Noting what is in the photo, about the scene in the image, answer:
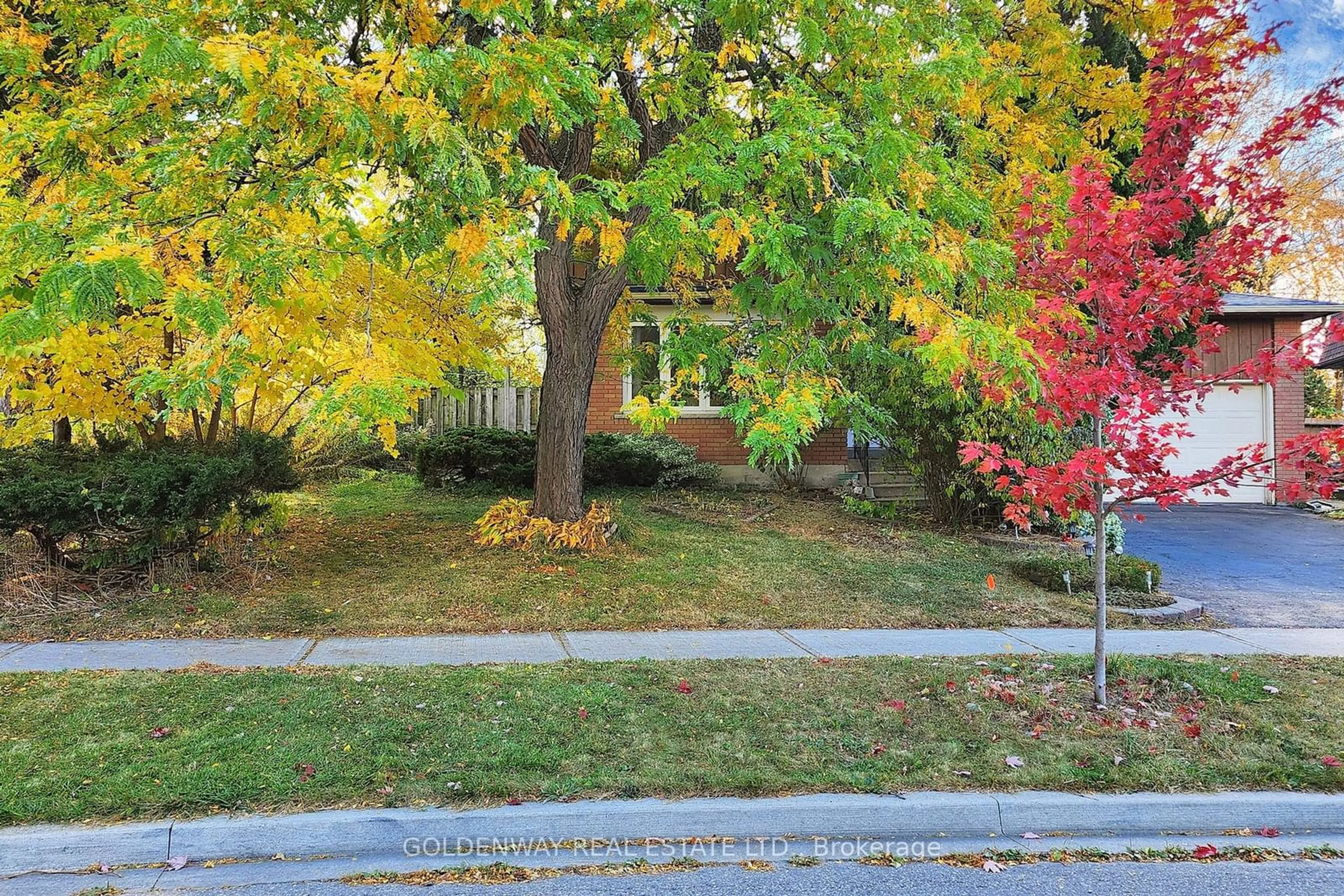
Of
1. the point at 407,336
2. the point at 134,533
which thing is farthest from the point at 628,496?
the point at 134,533

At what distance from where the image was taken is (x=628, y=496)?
12.9m

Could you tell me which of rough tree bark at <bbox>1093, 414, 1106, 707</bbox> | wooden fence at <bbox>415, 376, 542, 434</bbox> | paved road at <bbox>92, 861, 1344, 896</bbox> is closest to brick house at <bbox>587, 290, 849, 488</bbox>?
wooden fence at <bbox>415, 376, 542, 434</bbox>

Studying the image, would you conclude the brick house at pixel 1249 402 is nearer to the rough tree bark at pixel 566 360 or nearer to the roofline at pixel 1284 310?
the roofline at pixel 1284 310

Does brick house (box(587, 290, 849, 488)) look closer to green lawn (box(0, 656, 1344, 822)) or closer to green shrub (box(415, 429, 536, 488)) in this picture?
green shrub (box(415, 429, 536, 488))

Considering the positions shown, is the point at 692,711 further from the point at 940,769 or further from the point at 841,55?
the point at 841,55

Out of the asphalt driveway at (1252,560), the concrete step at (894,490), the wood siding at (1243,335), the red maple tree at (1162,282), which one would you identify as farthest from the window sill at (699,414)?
the wood siding at (1243,335)

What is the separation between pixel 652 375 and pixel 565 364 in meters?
5.10

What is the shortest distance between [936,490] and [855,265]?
6.28 m

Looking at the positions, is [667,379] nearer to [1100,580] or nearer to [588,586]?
[588,586]

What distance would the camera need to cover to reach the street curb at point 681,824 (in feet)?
11.4

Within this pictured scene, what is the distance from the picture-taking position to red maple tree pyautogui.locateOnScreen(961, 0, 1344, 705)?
470 cm

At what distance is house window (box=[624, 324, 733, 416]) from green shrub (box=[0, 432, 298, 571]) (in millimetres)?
4500

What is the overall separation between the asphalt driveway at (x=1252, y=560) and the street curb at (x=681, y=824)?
14.8ft

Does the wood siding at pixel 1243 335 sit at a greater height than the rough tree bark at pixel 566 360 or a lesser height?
greater
